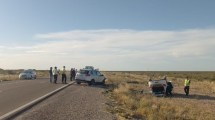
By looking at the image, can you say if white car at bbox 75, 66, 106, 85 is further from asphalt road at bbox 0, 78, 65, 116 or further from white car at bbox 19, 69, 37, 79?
white car at bbox 19, 69, 37, 79

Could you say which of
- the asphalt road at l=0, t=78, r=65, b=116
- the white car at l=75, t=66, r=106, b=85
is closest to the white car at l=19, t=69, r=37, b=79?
the white car at l=75, t=66, r=106, b=85

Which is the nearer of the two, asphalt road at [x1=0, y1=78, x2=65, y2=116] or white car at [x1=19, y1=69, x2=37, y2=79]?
asphalt road at [x1=0, y1=78, x2=65, y2=116]

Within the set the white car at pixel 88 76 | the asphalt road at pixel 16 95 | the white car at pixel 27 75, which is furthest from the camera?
the white car at pixel 27 75

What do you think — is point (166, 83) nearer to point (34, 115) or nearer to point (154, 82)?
point (154, 82)

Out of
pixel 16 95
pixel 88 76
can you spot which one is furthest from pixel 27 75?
pixel 16 95

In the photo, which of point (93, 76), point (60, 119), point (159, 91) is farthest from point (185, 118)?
point (93, 76)

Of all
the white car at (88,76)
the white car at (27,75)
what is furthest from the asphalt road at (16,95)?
the white car at (27,75)

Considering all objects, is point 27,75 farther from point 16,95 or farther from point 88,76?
point 16,95

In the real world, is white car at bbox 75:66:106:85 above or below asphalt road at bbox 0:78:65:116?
above

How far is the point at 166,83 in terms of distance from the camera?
36.4 meters

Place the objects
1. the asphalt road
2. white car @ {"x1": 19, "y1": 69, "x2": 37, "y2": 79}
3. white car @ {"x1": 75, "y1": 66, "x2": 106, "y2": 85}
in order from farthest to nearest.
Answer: white car @ {"x1": 19, "y1": 69, "x2": 37, "y2": 79}, white car @ {"x1": 75, "y1": 66, "x2": 106, "y2": 85}, the asphalt road

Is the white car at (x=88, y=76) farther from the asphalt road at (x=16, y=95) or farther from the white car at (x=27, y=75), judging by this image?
the white car at (x=27, y=75)

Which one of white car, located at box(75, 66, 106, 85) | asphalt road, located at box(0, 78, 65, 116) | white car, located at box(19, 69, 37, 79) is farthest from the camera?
white car, located at box(19, 69, 37, 79)

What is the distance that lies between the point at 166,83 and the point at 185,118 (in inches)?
632
